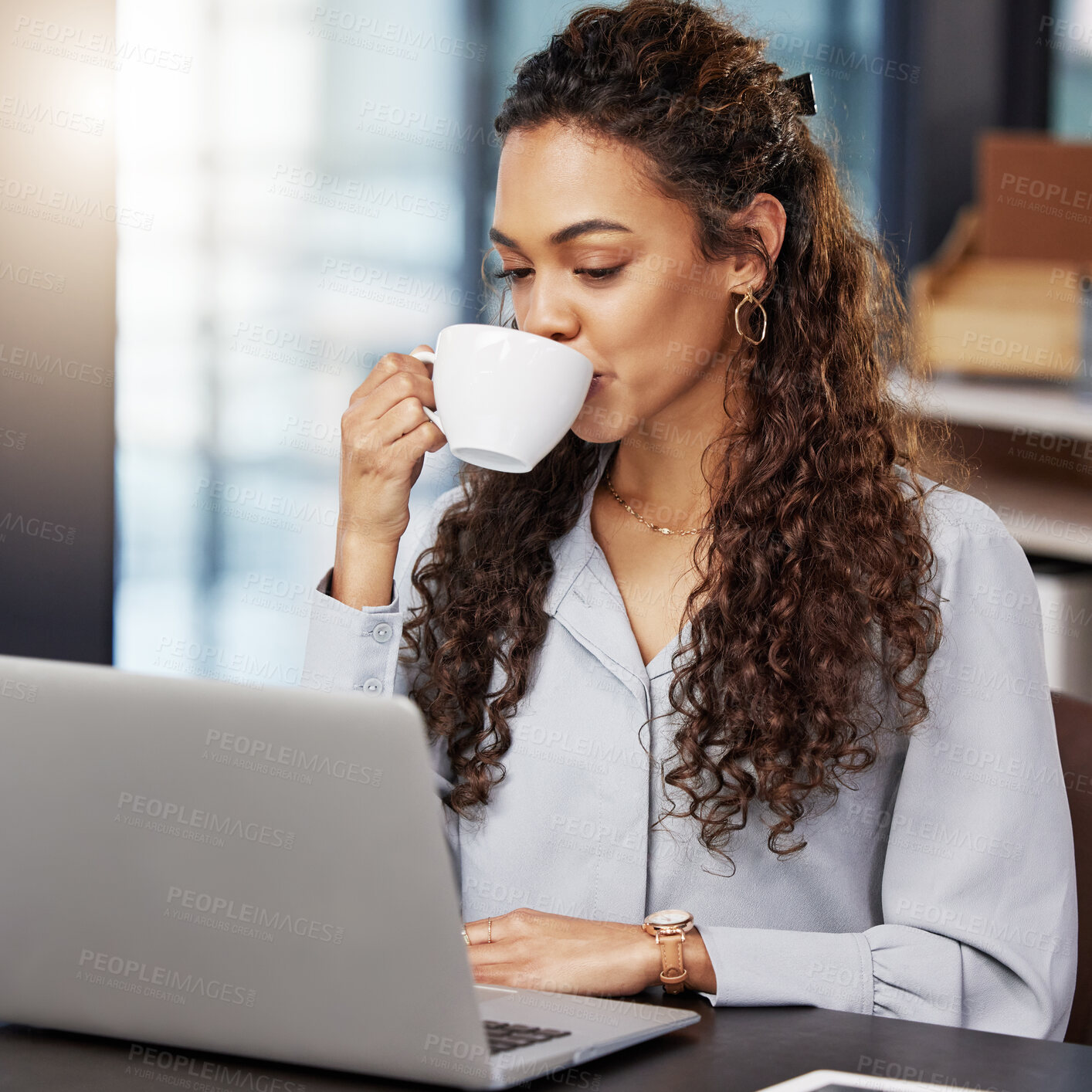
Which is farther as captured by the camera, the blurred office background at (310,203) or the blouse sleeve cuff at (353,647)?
the blurred office background at (310,203)

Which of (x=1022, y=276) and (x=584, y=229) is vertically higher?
(x=584, y=229)

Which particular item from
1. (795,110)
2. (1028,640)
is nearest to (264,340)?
(795,110)

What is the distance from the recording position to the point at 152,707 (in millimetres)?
683

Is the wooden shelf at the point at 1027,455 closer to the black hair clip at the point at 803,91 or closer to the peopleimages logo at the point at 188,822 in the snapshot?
the black hair clip at the point at 803,91

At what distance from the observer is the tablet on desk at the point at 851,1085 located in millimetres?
700

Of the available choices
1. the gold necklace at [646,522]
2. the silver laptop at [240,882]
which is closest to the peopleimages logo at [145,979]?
the silver laptop at [240,882]

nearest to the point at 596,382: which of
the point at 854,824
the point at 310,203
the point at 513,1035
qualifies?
the point at 854,824

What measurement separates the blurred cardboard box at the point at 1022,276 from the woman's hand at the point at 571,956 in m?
1.67

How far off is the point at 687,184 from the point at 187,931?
77 cm

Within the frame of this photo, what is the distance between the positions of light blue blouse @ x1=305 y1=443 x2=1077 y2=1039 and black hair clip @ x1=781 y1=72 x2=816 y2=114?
0.39 meters

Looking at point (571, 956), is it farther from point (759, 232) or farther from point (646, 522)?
point (759, 232)

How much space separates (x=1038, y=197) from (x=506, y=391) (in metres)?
1.72

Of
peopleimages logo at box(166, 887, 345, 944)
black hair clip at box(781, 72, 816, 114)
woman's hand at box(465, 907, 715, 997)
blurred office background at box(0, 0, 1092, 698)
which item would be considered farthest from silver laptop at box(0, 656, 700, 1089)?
blurred office background at box(0, 0, 1092, 698)

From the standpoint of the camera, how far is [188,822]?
69cm
